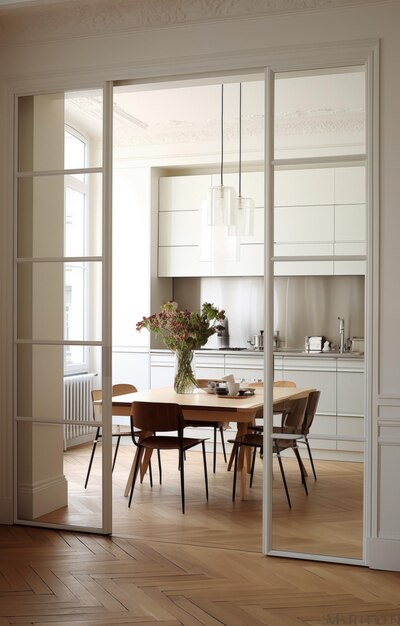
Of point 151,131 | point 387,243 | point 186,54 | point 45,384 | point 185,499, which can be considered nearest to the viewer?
point 387,243

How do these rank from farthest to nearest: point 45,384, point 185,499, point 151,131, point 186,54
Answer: point 151,131 < point 185,499 < point 45,384 < point 186,54

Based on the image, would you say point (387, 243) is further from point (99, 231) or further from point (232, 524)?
point (232, 524)

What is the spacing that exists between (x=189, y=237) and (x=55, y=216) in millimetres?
3916

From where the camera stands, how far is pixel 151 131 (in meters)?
8.53

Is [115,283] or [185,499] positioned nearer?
[185,499]

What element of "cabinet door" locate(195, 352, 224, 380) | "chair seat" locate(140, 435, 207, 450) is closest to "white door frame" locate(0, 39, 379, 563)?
"chair seat" locate(140, 435, 207, 450)

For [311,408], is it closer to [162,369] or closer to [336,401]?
[336,401]

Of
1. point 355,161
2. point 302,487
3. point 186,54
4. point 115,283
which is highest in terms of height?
point 186,54

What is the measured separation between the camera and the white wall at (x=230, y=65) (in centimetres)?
432

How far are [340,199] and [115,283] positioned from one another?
4.84m

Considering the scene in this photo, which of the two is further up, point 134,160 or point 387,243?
point 134,160

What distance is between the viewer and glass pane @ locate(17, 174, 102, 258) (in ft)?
16.8

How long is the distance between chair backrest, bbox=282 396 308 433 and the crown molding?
2312 millimetres

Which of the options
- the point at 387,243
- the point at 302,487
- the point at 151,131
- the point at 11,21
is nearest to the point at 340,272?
the point at 387,243
